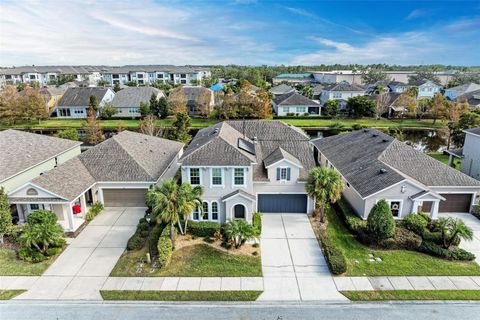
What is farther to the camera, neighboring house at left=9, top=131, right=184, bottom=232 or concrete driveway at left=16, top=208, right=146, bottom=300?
neighboring house at left=9, top=131, right=184, bottom=232

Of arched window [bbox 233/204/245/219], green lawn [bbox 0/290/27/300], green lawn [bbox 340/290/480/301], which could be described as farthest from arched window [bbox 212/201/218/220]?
green lawn [bbox 0/290/27/300]

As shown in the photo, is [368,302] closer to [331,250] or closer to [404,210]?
[331,250]

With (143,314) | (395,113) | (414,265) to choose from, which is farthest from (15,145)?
(395,113)

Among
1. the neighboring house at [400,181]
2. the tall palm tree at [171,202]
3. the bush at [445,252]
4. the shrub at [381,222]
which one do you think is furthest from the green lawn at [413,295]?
the tall palm tree at [171,202]

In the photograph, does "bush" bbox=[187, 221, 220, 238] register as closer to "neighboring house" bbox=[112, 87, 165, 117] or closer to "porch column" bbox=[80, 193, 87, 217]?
"porch column" bbox=[80, 193, 87, 217]

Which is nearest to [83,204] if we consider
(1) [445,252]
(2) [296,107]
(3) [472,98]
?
(1) [445,252]

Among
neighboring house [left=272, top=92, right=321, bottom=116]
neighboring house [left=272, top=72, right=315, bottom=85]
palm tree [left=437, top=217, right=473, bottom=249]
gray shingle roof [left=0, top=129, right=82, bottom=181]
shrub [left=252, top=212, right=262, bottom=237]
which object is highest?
neighboring house [left=272, top=72, right=315, bottom=85]

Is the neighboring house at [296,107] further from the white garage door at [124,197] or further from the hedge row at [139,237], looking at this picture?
the hedge row at [139,237]
